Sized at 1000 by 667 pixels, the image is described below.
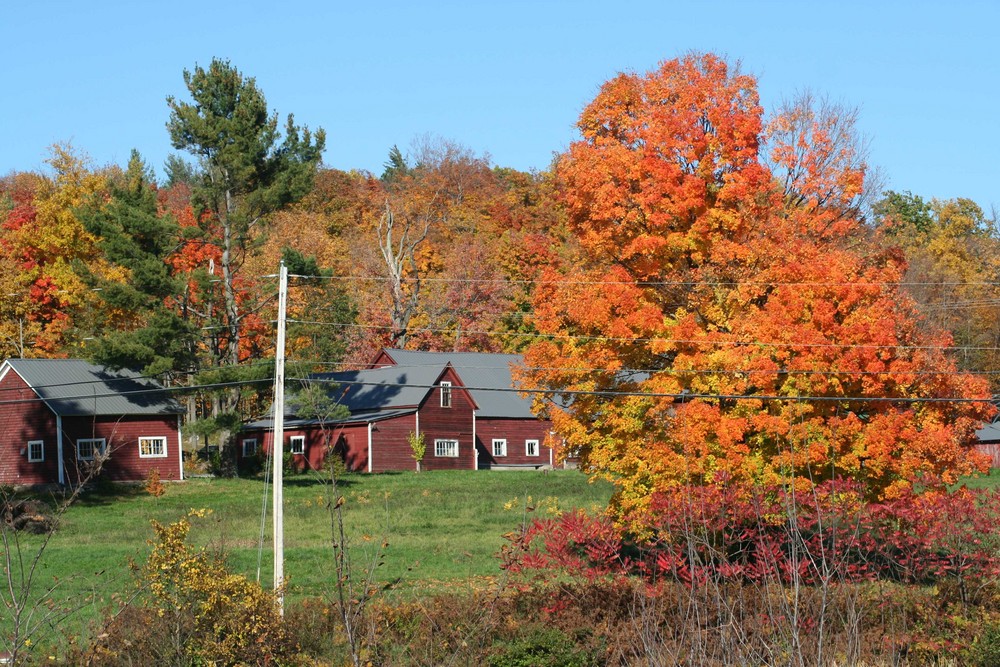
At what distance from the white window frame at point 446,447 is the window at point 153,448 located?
14.3 meters

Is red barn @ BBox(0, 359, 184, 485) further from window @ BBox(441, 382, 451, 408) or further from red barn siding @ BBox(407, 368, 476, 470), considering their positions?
window @ BBox(441, 382, 451, 408)

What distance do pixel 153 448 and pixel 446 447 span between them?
613 inches

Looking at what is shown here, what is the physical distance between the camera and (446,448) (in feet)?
192

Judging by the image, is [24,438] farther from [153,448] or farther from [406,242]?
[406,242]

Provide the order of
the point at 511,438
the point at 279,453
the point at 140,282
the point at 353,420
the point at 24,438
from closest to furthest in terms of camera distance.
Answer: the point at 279,453
the point at 140,282
the point at 24,438
the point at 353,420
the point at 511,438

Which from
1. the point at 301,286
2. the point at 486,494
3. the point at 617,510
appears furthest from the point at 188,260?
the point at 617,510

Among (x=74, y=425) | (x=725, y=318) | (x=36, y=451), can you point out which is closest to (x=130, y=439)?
(x=74, y=425)

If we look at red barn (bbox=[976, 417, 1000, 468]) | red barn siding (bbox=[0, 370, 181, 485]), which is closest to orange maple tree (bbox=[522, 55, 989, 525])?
red barn siding (bbox=[0, 370, 181, 485])

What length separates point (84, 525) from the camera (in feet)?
117

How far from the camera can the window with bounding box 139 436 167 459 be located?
48000 mm

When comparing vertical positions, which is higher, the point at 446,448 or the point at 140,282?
the point at 140,282

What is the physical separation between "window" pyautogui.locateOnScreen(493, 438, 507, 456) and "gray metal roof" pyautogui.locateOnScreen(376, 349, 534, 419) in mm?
1327

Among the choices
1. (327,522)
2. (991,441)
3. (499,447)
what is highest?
(499,447)

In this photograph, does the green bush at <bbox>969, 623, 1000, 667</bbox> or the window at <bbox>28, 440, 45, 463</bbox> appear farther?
the window at <bbox>28, 440, 45, 463</bbox>
